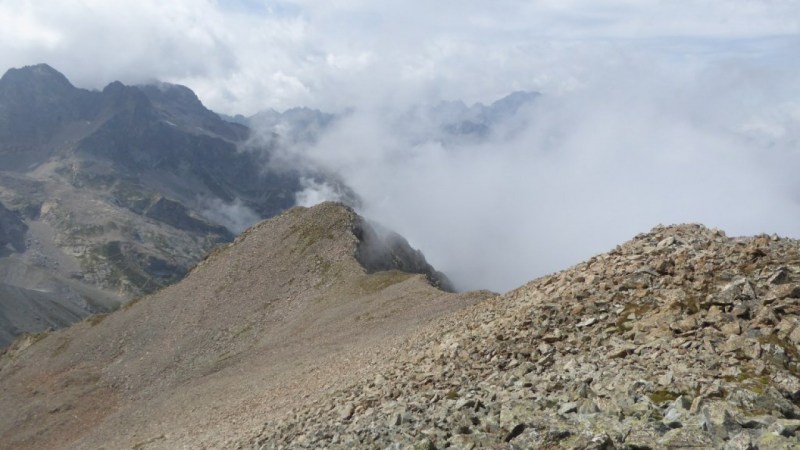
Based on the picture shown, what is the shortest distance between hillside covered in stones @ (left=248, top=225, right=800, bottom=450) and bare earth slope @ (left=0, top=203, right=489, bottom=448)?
32.8 feet

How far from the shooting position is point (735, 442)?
53.7ft

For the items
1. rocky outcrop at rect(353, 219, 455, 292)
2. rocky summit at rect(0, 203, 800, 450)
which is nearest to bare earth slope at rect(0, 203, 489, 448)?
rocky summit at rect(0, 203, 800, 450)

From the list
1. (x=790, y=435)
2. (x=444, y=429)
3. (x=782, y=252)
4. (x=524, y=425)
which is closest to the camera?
(x=790, y=435)

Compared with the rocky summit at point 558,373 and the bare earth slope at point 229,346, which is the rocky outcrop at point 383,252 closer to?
the bare earth slope at point 229,346

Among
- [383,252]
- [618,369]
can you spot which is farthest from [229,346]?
[618,369]

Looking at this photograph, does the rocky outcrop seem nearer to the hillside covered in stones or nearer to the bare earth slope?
the bare earth slope

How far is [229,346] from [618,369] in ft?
240

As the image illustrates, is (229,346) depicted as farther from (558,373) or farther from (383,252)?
(558,373)

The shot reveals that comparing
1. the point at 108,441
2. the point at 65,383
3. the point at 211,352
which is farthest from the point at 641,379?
the point at 65,383

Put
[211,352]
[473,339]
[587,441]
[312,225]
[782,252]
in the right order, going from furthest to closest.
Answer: [312,225] → [211,352] → [473,339] → [782,252] → [587,441]

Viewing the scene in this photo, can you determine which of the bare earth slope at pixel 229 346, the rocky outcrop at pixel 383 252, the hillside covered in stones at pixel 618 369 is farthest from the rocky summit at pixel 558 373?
the rocky outcrop at pixel 383 252

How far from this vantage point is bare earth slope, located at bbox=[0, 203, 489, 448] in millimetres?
51250

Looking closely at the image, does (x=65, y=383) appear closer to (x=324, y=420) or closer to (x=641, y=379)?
(x=324, y=420)

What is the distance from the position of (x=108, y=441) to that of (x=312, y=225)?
62158mm
